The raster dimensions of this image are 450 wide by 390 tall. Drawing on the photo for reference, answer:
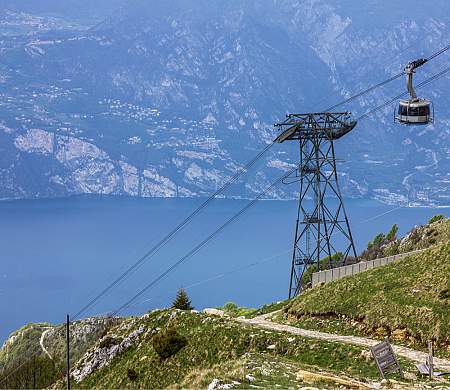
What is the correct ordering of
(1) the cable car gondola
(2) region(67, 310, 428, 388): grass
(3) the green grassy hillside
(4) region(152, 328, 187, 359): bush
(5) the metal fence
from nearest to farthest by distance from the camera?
(2) region(67, 310, 428, 388): grass → (4) region(152, 328, 187, 359): bush → (1) the cable car gondola → (5) the metal fence → (3) the green grassy hillside

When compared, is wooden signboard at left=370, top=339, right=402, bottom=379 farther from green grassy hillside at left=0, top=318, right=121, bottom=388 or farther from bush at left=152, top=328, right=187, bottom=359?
green grassy hillside at left=0, top=318, right=121, bottom=388

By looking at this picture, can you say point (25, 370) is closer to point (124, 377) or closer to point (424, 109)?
point (124, 377)

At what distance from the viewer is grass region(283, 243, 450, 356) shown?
1384 inches

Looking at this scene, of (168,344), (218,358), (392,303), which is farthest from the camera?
(392,303)

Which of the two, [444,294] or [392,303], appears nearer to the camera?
[444,294]

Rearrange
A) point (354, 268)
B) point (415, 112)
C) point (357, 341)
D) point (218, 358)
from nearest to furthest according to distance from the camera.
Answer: point (218, 358) → point (357, 341) → point (415, 112) → point (354, 268)

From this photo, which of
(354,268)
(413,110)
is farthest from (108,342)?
(413,110)

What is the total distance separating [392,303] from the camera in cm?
3784

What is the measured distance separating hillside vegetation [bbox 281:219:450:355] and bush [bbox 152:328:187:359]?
6402 millimetres

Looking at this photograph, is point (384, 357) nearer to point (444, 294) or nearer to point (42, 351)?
point (444, 294)

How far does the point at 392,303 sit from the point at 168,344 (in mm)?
9494

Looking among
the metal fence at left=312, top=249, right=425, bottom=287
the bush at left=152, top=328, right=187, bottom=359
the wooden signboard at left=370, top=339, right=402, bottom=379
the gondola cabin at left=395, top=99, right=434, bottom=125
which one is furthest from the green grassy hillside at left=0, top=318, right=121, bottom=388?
the wooden signboard at left=370, top=339, right=402, bottom=379

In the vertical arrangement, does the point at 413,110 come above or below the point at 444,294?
above

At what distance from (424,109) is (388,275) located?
784 centimetres
